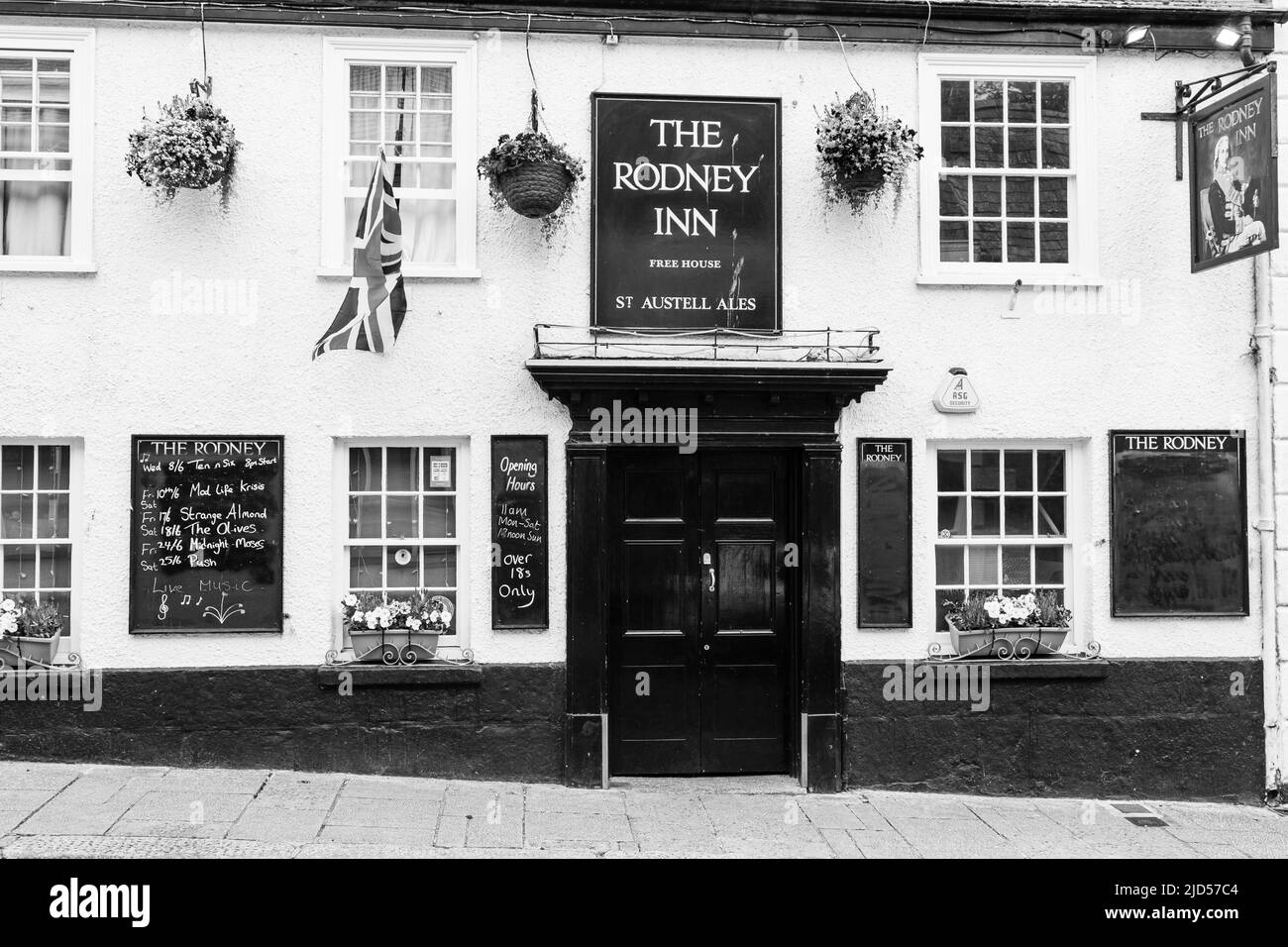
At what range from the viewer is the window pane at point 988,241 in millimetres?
9086

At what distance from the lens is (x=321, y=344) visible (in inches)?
312

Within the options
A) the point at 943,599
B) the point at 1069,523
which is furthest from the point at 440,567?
the point at 1069,523

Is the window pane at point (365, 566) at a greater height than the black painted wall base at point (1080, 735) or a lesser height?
greater

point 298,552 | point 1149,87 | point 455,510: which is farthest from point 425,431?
point 1149,87

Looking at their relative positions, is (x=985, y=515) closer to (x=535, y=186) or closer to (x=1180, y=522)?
(x=1180, y=522)

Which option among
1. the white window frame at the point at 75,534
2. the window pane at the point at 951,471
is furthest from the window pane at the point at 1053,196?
the white window frame at the point at 75,534

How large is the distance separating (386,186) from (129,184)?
2.05 meters

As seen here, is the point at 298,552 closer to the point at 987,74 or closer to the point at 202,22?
the point at 202,22

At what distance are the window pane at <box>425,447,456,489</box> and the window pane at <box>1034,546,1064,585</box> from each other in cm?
470

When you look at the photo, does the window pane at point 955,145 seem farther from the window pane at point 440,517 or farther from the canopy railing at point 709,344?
the window pane at point 440,517

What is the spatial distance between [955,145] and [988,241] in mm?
809

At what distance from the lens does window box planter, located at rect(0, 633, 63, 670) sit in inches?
326

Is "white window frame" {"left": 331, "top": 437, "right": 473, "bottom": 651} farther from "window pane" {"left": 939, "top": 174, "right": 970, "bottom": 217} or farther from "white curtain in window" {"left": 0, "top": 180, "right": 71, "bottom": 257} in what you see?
"window pane" {"left": 939, "top": 174, "right": 970, "bottom": 217}

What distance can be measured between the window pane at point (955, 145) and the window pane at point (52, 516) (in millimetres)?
7319
